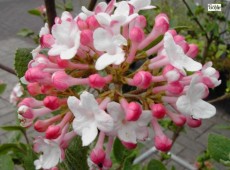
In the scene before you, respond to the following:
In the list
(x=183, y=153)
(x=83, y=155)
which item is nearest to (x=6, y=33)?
(x=183, y=153)

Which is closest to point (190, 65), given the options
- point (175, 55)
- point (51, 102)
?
point (175, 55)

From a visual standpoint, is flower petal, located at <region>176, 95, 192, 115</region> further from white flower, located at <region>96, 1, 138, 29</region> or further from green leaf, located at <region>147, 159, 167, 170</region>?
green leaf, located at <region>147, 159, 167, 170</region>

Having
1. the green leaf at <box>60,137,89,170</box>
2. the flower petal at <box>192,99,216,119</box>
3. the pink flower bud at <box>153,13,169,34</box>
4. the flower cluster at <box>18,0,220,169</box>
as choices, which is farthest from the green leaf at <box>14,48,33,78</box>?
the flower petal at <box>192,99,216,119</box>

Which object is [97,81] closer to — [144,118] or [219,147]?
[144,118]

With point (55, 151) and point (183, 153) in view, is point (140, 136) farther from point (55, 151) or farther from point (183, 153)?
point (183, 153)

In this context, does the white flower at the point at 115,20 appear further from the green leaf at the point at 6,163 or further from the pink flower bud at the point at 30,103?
the green leaf at the point at 6,163
